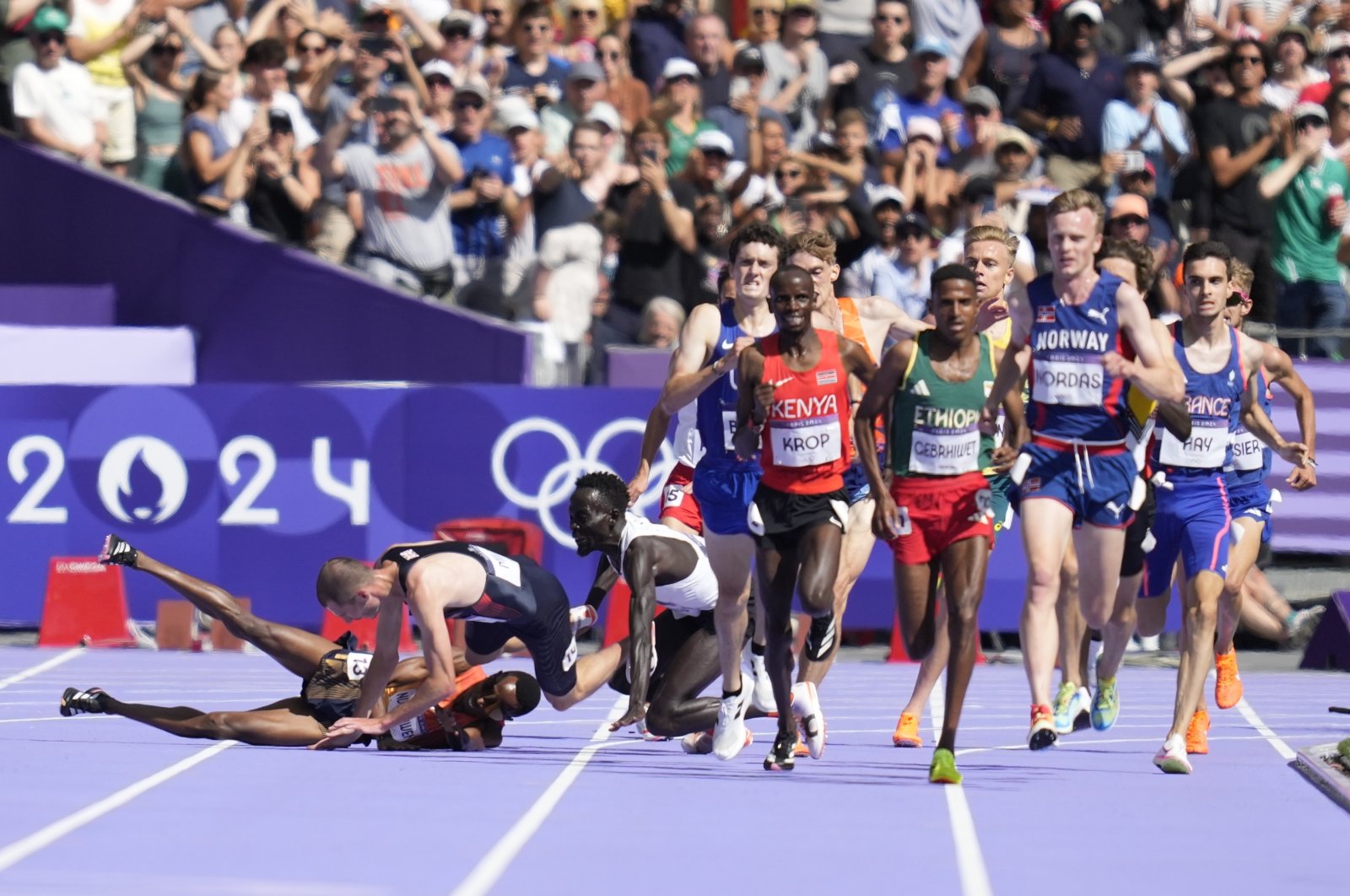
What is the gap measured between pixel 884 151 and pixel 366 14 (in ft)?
13.9

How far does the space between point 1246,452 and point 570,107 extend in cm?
825

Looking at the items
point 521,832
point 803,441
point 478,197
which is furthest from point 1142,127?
point 521,832

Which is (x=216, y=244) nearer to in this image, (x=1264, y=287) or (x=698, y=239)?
(x=698, y=239)

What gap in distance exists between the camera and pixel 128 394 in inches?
681

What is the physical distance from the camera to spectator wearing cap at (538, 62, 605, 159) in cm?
1917

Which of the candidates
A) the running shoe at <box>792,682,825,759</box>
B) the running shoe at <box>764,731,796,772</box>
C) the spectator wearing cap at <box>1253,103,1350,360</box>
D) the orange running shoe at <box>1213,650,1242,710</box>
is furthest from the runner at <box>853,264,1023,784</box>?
the spectator wearing cap at <box>1253,103,1350,360</box>

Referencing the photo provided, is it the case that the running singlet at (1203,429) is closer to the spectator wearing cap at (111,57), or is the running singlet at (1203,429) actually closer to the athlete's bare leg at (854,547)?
the athlete's bare leg at (854,547)

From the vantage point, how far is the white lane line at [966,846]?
789 cm

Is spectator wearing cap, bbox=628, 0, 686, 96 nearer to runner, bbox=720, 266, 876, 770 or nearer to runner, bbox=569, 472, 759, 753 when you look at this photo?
runner, bbox=569, 472, 759, 753

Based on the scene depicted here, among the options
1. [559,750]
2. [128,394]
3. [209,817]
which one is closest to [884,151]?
[128,394]

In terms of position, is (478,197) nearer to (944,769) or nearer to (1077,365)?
(1077,365)

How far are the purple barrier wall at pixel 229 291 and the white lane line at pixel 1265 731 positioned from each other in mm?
5937

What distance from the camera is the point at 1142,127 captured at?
19.5 metres

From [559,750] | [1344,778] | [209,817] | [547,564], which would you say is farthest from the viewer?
[547,564]
